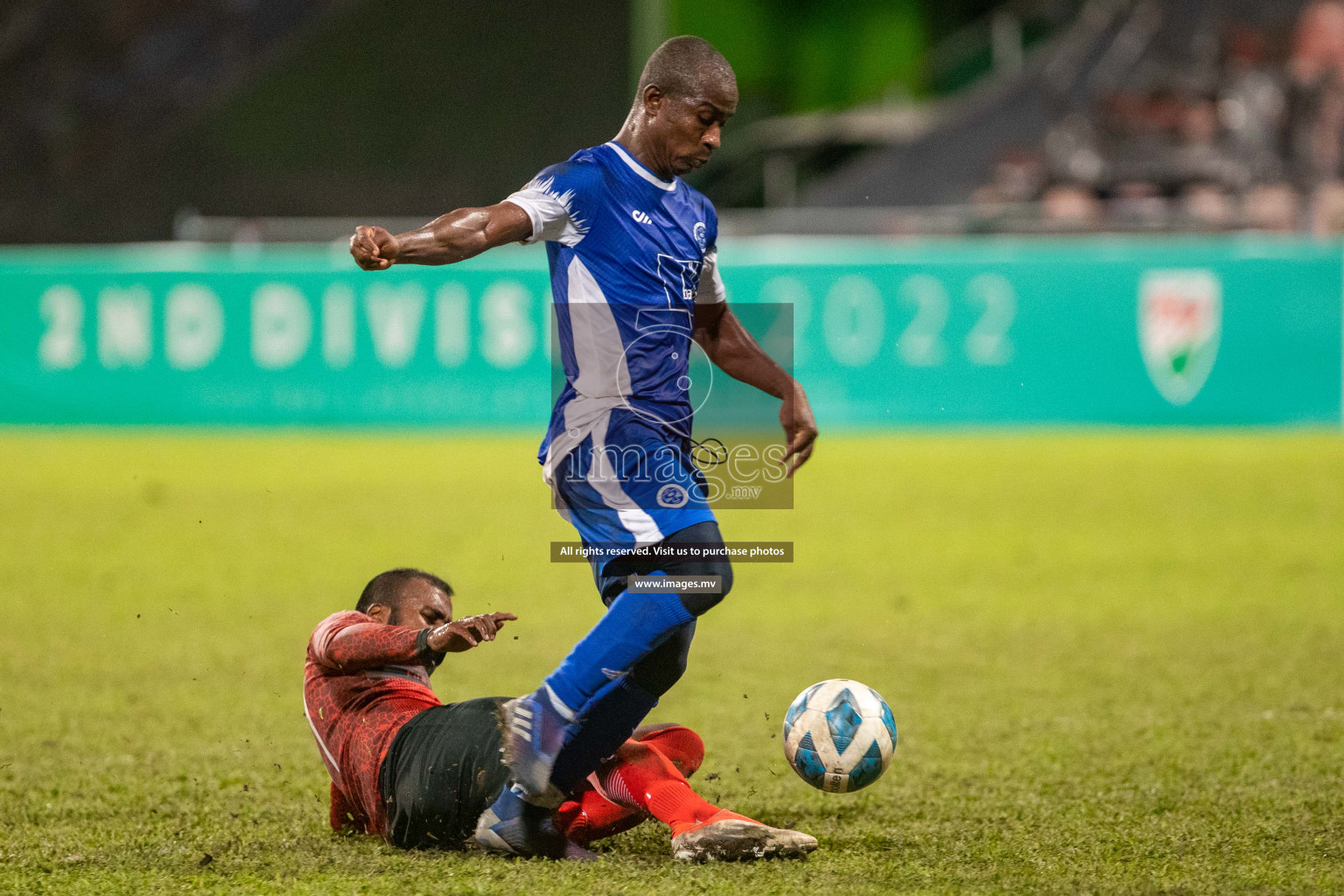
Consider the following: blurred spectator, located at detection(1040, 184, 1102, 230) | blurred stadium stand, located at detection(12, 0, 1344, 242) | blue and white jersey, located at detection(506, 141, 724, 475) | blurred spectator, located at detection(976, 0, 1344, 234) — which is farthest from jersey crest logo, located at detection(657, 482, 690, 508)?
blurred stadium stand, located at detection(12, 0, 1344, 242)

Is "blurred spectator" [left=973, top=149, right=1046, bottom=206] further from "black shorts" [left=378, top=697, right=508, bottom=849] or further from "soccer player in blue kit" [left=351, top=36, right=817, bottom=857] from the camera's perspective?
"black shorts" [left=378, top=697, right=508, bottom=849]

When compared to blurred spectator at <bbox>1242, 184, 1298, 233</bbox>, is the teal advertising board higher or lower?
lower

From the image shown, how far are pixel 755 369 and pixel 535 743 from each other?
1053 mm

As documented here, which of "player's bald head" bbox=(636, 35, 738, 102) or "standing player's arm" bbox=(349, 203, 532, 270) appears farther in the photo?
"player's bald head" bbox=(636, 35, 738, 102)

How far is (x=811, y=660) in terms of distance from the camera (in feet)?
19.6

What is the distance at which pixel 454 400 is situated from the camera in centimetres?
1382

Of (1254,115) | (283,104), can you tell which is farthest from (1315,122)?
(283,104)

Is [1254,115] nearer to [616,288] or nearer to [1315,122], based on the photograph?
[1315,122]

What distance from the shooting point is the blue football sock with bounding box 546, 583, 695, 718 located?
125 inches

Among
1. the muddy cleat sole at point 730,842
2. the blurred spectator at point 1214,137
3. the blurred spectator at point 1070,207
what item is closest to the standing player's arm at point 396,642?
the muddy cleat sole at point 730,842

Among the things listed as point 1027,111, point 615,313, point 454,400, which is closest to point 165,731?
point 615,313

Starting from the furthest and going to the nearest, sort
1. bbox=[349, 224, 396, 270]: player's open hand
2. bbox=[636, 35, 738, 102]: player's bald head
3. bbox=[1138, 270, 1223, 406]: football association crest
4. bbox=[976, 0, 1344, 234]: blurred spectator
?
bbox=[976, 0, 1344, 234]: blurred spectator, bbox=[1138, 270, 1223, 406]: football association crest, bbox=[636, 35, 738, 102]: player's bald head, bbox=[349, 224, 396, 270]: player's open hand

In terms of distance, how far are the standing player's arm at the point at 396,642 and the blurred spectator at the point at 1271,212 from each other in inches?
475

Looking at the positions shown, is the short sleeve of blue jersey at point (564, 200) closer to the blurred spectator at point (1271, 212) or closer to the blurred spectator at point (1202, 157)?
the blurred spectator at point (1271, 212)
